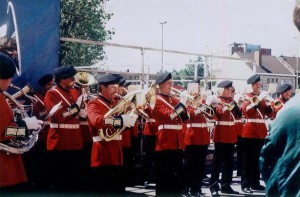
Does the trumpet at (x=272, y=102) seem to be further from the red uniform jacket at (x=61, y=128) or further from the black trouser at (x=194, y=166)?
the red uniform jacket at (x=61, y=128)

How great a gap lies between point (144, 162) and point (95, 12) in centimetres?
2450

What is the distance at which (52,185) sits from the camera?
6.48m

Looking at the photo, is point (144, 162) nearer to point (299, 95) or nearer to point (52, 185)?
point (52, 185)

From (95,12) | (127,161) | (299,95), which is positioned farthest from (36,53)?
(95,12)

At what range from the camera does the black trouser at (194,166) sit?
7.70 m

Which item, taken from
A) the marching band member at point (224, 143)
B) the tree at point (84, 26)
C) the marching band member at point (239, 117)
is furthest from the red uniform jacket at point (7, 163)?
the tree at point (84, 26)

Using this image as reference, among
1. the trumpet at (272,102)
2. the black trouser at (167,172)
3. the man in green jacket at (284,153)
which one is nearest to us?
the man in green jacket at (284,153)

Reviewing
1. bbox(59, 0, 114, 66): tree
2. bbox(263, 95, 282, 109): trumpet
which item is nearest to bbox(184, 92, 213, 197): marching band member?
bbox(263, 95, 282, 109): trumpet

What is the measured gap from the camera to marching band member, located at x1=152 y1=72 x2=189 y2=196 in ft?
21.4

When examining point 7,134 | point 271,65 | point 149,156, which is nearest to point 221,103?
point 149,156

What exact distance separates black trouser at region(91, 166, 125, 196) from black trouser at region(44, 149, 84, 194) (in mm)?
927

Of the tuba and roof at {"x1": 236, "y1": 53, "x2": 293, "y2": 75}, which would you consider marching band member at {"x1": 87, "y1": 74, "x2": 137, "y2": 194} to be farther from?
roof at {"x1": 236, "y1": 53, "x2": 293, "y2": 75}

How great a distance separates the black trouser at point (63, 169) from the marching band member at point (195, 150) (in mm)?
2171

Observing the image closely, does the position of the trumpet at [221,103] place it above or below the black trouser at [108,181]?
above
